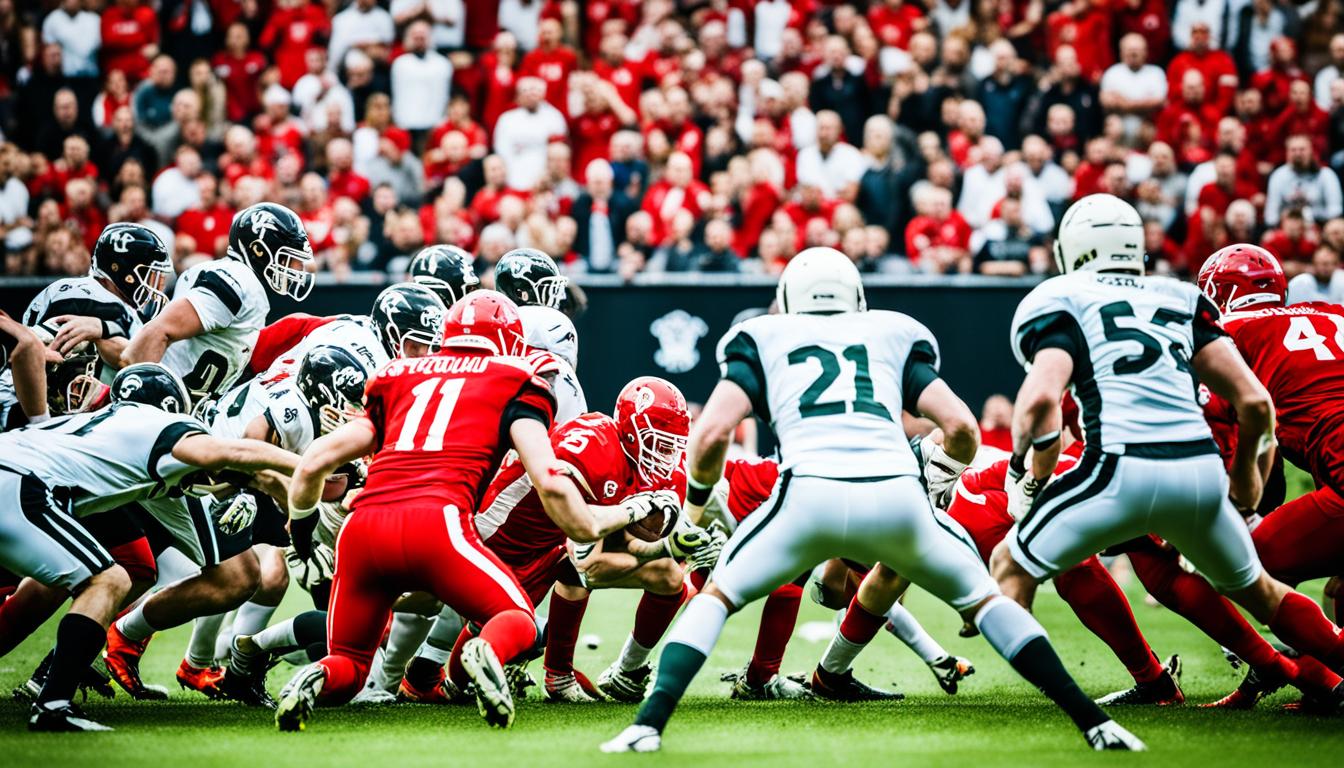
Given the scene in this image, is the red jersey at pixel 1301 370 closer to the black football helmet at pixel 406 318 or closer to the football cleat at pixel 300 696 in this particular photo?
the black football helmet at pixel 406 318

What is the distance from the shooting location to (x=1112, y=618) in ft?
21.7

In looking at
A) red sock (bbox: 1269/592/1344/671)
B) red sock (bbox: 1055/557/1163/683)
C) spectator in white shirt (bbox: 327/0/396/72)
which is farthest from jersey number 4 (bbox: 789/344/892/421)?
spectator in white shirt (bbox: 327/0/396/72)

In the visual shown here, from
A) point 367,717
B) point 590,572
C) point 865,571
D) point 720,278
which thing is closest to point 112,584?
point 367,717

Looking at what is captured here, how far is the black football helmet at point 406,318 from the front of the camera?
7.34m

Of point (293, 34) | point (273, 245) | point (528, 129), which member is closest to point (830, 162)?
point (528, 129)

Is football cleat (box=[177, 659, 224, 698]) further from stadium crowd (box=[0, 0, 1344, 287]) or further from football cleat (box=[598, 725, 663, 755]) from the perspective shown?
stadium crowd (box=[0, 0, 1344, 287])

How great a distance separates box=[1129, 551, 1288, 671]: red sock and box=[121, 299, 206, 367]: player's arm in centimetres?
480

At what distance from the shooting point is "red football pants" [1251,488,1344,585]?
250 inches

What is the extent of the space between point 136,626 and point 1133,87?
11256 mm

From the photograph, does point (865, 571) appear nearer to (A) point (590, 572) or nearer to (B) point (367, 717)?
(A) point (590, 572)

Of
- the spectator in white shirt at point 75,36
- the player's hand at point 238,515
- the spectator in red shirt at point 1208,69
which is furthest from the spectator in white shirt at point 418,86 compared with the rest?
the player's hand at point 238,515

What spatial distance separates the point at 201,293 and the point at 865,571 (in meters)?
3.71

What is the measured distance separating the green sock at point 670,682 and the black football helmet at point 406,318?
257 cm

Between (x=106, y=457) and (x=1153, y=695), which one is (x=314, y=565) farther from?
(x=1153, y=695)
